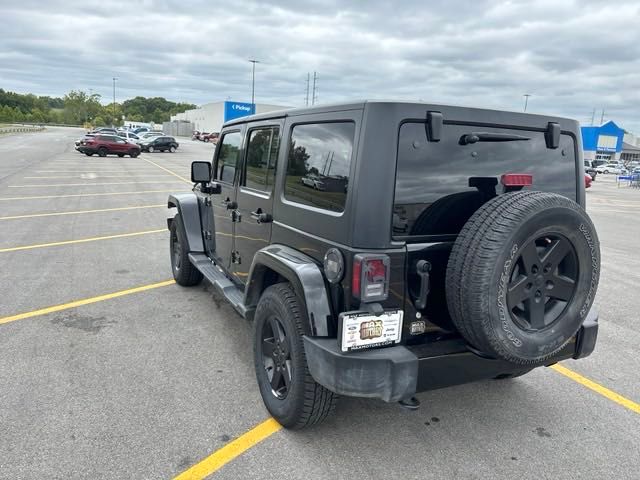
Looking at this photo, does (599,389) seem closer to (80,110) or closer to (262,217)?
(262,217)

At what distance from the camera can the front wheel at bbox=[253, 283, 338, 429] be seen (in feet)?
8.93

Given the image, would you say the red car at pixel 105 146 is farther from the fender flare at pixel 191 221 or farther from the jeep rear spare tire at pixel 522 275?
the jeep rear spare tire at pixel 522 275

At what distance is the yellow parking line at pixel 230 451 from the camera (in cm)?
255

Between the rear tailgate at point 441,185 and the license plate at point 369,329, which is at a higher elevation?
the rear tailgate at point 441,185

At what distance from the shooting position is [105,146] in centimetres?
2997

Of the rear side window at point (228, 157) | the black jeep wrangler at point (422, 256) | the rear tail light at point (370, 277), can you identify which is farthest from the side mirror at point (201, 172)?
the rear tail light at point (370, 277)

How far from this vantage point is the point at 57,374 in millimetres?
3525

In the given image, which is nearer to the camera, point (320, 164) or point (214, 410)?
point (320, 164)

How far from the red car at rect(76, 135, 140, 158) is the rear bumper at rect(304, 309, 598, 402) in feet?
102

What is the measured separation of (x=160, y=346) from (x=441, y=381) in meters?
2.49

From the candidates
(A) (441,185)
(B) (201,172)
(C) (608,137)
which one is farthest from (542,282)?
(C) (608,137)

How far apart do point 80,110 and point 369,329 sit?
450ft

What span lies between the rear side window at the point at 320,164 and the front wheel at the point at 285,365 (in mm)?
580

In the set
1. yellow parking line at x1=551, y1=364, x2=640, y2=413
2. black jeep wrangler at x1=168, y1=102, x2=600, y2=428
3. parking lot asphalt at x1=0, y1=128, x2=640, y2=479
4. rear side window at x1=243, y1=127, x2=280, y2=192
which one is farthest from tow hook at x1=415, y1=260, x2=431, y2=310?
yellow parking line at x1=551, y1=364, x2=640, y2=413
